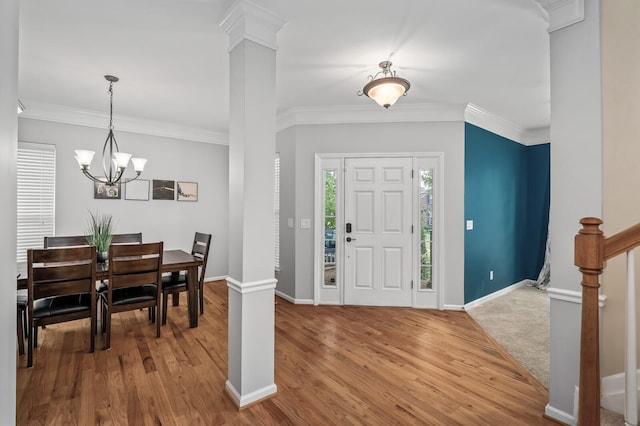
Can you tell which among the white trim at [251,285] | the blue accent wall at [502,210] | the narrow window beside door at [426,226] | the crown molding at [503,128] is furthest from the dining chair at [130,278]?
the crown molding at [503,128]

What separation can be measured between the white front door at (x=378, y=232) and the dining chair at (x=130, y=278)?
2207 mm

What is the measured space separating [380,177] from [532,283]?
344cm

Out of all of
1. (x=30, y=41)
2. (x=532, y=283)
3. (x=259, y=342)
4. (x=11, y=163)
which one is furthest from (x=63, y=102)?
(x=532, y=283)

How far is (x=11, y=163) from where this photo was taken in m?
0.49

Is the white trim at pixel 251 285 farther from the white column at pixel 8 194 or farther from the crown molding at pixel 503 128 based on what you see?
the crown molding at pixel 503 128

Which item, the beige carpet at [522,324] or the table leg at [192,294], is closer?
the beige carpet at [522,324]

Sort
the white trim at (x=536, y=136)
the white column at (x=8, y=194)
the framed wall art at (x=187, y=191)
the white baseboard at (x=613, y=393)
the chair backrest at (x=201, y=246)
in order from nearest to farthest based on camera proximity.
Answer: the white column at (x=8, y=194)
the white baseboard at (x=613, y=393)
the chair backrest at (x=201, y=246)
the white trim at (x=536, y=136)
the framed wall art at (x=187, y=191)

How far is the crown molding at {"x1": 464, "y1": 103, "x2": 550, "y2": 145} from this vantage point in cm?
394

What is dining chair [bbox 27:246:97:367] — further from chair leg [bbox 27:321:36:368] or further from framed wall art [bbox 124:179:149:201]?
framed wall art [bbox 124:179:149:201]

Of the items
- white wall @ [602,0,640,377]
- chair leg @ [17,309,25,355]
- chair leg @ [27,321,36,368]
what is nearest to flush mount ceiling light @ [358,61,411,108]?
white wall @ [602,0,640,377]

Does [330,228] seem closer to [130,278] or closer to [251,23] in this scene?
[130,278]

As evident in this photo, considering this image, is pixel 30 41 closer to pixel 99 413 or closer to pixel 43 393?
pixel 43 393

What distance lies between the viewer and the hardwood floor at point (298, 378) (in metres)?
1.89

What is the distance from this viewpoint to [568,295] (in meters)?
1.75
